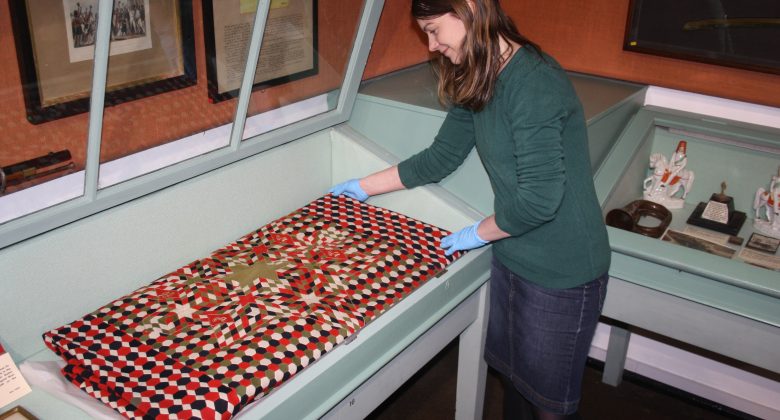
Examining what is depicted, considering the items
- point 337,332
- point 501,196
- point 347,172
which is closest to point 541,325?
point 501,196

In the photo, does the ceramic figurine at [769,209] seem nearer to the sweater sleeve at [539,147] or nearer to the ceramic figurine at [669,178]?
the ceramic figurine at [669,178]

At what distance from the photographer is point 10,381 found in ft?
4.11

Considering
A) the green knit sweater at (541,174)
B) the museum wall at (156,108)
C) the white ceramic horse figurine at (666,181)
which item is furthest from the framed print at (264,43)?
the white ceramic horse figurine at (666,181)

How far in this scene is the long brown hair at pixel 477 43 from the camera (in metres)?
1.28

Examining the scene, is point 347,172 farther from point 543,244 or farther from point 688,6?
point 688,6

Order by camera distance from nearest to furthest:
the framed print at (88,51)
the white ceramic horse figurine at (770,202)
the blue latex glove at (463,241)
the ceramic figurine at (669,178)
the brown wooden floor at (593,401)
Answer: the framed print at (88,51) < the blue latex glove at (463,241) < the white ceramic horse figurine at (770,202) < the ceramic figurine at (669,178) < the brown wooden floor at (593,401)

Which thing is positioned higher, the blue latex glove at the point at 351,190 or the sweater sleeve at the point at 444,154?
the sweater sleeve at the point at 444,154

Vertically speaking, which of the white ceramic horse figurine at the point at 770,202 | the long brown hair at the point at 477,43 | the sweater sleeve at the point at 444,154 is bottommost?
the white ceramic horse figurine at the point at 770,202

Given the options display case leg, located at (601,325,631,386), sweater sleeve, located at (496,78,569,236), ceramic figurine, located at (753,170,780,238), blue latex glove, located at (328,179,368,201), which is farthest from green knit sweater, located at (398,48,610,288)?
display case leg, located at (601,325,631,386)

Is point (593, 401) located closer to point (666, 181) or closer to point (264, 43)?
point (666, 181)

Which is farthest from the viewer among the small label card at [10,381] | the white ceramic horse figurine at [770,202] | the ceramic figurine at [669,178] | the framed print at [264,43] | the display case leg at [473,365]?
the ceramic figurine at [669,178]

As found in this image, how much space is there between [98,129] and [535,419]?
4.01 ft

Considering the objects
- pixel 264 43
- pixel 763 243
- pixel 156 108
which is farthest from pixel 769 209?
pixel 156 108

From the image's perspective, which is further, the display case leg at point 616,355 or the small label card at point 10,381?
the display case leg at point 616,355
